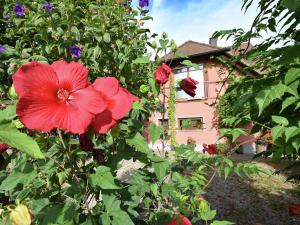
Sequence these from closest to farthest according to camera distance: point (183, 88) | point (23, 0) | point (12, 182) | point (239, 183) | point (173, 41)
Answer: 1. point (12, 182)
2. point (183, 88)
3. point (173, 41)
4. point (23, 0)
5. point (239, 183)

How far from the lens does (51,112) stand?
0.91 metres

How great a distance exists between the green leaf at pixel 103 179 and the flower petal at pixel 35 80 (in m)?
0.48

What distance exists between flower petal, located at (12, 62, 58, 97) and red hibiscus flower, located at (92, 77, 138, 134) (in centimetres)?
16

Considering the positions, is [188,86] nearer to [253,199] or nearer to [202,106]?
[253,199]

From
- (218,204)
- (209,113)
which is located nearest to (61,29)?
(218,204)

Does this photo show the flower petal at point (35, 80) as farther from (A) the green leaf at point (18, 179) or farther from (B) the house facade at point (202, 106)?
(B) the house facade at point (202, 106)

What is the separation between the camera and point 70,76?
1.01 m

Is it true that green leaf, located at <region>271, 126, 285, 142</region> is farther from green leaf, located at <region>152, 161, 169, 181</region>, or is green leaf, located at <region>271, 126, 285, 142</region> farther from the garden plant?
green leaf, located at <region>152, 161, 169, 181</region>

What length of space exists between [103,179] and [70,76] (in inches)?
19.2

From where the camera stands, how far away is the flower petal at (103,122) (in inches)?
39.2

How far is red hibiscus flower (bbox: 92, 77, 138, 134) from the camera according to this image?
100 cm

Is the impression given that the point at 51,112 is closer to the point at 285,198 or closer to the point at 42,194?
the point at 42,194

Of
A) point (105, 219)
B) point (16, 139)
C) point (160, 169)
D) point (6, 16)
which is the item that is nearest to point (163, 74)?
point (160, 169)

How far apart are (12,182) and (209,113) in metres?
15.8
